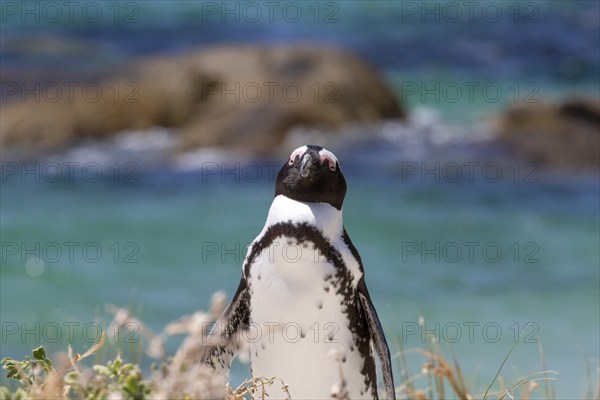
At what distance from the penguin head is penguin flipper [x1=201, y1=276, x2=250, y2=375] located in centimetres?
36

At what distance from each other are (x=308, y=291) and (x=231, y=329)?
366mm

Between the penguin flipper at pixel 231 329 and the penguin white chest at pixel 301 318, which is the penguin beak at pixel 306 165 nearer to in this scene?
the penguin white chest at pixel 301 318

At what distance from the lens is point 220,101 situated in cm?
1354

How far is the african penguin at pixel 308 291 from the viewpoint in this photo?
326 cm

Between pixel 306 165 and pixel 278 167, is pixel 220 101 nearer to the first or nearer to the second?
pixel 278 167

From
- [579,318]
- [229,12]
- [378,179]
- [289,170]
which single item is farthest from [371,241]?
[229,12]

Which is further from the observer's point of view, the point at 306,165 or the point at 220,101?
the point at 220,101

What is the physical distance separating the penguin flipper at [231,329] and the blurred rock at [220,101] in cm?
875

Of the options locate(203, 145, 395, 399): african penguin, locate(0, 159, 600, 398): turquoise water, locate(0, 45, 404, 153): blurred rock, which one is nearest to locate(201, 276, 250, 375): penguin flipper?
locate(203, 145, 395, 399): african penguin

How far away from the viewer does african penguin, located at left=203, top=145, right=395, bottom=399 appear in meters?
3.26

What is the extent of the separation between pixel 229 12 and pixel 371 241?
45.9ft

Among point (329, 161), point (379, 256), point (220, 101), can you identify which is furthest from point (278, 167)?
point (329, 161)

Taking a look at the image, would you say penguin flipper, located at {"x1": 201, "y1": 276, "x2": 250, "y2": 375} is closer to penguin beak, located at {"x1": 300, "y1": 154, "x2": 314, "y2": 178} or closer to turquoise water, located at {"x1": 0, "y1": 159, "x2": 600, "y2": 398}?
penguin beak, located at {"x1": 300, "y1": 154, "x2": 314, "y2": 178}

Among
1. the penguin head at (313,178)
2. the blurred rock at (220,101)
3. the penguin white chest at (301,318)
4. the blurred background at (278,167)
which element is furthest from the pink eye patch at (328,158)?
the blurred rock at (220,101)
